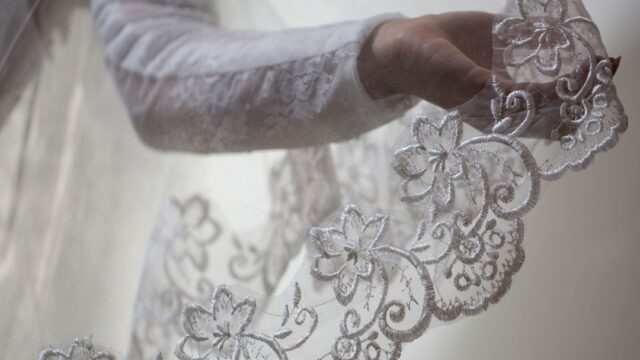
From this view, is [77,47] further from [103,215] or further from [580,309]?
[580,309]

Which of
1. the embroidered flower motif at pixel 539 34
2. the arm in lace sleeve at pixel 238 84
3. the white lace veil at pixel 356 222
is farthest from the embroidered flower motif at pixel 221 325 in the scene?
the embroidered flower motif at pixel 539 34

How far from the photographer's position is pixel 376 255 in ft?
1.67

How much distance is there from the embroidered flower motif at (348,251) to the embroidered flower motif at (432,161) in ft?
→ 0.11

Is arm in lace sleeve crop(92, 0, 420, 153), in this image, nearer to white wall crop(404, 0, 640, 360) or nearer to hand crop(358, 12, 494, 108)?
hand crop(358, 12, 494, 108)

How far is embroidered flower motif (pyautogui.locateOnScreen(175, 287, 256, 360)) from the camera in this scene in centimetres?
50

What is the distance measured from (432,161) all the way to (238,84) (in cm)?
15

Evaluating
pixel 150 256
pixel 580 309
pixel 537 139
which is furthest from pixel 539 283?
pixel 150 256

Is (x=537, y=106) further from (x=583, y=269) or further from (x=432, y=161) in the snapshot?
(x=583, y=269)

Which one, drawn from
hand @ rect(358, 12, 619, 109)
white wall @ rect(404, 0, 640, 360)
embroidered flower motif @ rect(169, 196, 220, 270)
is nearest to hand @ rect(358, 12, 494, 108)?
hand @ rect(358, 12, 619, 109)

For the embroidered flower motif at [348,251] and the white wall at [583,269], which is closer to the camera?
the embroidered flower motif at [348,251]

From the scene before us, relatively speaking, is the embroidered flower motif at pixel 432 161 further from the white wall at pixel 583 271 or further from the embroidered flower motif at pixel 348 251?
the white wall at pixel 583 271

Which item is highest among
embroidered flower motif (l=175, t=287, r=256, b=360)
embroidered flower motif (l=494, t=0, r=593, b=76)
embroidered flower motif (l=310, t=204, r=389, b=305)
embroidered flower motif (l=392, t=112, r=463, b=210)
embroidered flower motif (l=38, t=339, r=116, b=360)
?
embroidered flower motif (l=494, t=0, r=593, b=76)

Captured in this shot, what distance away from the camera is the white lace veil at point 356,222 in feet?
1.67

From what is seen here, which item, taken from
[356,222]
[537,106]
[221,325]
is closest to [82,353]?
[221,325]
